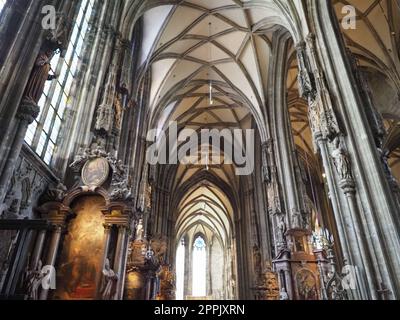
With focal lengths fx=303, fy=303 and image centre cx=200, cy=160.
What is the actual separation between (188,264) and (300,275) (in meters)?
29.6

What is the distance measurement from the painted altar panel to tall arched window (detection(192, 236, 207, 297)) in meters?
33.7

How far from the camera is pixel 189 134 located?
2539 cm

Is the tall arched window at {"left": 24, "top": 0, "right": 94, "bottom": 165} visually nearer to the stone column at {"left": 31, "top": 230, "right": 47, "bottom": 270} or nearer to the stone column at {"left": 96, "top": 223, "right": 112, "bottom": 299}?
the stone column at {"left": 31, "top": 230, "right": 47, "bottom": 270}

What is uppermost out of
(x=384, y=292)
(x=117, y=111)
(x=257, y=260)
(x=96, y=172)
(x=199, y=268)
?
(x=199, y=268)

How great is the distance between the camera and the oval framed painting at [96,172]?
8.13m

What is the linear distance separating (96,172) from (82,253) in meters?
2.10

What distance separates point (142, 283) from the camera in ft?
44.4

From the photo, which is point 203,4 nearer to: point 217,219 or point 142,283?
point 142,283

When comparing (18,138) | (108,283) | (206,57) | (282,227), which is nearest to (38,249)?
(108,283)

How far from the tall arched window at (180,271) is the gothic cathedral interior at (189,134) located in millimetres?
15287

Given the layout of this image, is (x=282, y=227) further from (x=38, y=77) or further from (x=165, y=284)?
(x=38, y=77)

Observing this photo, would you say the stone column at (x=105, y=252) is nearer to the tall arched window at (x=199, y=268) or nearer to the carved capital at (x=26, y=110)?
the carved capital at (x=26, y=110)

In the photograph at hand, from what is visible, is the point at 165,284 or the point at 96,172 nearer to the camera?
the point at 96,172

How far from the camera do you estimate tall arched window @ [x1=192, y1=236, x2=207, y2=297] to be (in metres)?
39.1
